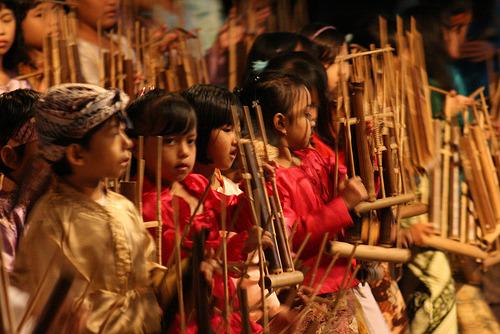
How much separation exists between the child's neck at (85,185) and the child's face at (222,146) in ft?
2.08

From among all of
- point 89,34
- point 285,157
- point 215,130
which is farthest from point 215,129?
point 89,34

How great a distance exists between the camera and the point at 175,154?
7.88 feet

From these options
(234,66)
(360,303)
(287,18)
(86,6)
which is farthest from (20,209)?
(287,18)

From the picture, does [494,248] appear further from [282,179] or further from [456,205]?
[282,179]

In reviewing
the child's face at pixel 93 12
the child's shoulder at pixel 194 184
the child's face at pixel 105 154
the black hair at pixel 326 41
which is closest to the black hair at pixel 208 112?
the child's shoulder at pixel 194 184

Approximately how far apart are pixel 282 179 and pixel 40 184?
726mm

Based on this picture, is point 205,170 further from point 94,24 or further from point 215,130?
point 94,24

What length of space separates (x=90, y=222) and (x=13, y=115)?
0.47m

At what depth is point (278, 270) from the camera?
227cm

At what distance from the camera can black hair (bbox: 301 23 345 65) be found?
3.76 metres

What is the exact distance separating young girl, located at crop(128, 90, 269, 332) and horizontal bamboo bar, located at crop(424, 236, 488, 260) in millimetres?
1291

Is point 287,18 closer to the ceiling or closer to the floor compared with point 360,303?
closer to the ceiling

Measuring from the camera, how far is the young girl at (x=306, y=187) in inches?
102

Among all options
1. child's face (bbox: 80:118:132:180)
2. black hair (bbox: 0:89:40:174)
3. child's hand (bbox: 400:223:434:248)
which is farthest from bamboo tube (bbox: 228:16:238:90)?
child's face (bbox: 80:118:132:180)
